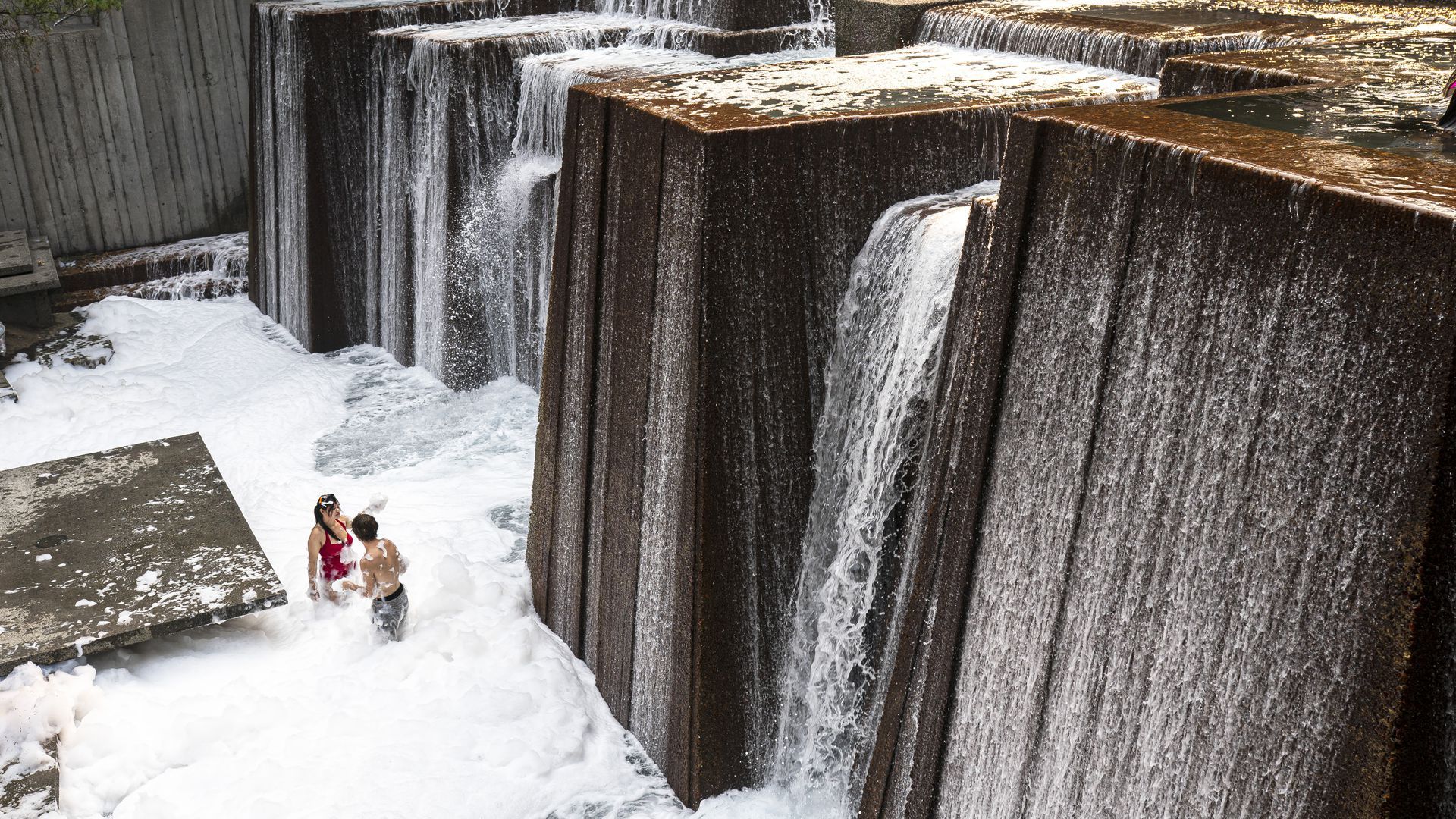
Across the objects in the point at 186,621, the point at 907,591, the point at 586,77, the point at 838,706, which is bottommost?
the point at 186,621

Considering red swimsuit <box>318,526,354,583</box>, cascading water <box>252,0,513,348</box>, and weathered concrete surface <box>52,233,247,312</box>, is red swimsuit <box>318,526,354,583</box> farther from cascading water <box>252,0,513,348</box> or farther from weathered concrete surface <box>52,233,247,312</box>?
weathered concrete surface <box>52,233,247,312</box>

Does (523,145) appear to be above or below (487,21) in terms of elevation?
below

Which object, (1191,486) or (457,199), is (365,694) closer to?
(1191,486)

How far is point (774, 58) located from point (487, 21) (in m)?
2.51

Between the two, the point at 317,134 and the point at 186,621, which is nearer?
the point at 186,621

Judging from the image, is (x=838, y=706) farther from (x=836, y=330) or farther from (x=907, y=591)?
(x=836, y=330)

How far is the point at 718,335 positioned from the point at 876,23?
3.14 m

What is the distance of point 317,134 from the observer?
8289 mm

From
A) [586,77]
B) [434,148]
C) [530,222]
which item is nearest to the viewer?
[586,77]

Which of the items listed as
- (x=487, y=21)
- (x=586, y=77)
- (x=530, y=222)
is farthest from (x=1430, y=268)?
(x=487, y=21)

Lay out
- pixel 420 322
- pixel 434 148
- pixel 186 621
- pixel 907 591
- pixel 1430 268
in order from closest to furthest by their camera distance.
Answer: pixel 1430 268 < pixel 907 591 < pixel 186 621 < pixel 434 148 < pixel 420 322

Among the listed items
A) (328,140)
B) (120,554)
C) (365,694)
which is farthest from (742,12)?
(365,694)

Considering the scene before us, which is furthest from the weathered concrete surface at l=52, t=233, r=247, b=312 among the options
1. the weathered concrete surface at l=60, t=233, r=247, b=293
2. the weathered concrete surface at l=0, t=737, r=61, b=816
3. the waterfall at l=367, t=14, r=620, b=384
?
the weathered concrete surface at l=0, t=737, r=61, b=816

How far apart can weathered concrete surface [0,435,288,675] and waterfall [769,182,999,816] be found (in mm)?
2286
